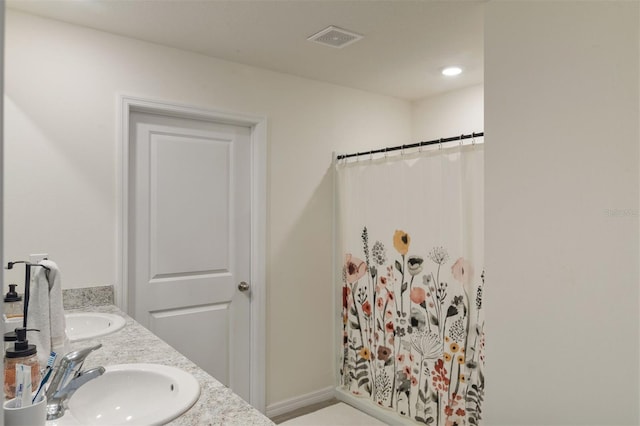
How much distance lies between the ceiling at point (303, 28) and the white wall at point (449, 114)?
0.30 meters

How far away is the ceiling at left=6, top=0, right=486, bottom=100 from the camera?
2107mm

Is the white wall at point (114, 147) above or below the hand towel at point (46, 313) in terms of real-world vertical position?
above

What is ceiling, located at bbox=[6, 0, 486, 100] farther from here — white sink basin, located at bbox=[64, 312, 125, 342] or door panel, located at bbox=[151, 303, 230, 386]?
door panel, located at bbox=[151, 303, 230, 386]

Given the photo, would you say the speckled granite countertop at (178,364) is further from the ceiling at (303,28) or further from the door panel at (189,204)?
the ceiling at (303,28)

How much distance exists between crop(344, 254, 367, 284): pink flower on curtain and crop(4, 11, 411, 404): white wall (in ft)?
0.63

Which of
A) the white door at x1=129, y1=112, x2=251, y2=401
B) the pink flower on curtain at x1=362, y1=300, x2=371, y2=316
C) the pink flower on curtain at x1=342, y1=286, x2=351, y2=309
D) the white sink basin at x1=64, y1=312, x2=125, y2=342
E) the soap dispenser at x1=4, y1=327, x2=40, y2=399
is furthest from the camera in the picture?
the pink flower on curtain at x1=342, y1=286, x2=351, y2=309

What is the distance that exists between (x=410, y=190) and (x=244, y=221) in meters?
1.11

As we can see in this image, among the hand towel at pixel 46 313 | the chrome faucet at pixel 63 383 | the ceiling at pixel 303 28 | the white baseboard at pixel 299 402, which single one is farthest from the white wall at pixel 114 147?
the chrome faucet at pixel 63 383

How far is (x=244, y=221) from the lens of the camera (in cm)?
300

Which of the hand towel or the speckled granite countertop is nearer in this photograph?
the speckled granite countertop

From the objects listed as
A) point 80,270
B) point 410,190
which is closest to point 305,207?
point 410,190

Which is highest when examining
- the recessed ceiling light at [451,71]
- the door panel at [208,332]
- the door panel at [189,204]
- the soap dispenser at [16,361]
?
the recessed ceiling light at [451,71]

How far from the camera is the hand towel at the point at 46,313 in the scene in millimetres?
1238

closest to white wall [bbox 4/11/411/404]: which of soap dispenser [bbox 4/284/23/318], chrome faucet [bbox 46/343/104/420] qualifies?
soap dispenser [bbox 4/284/23/318]
